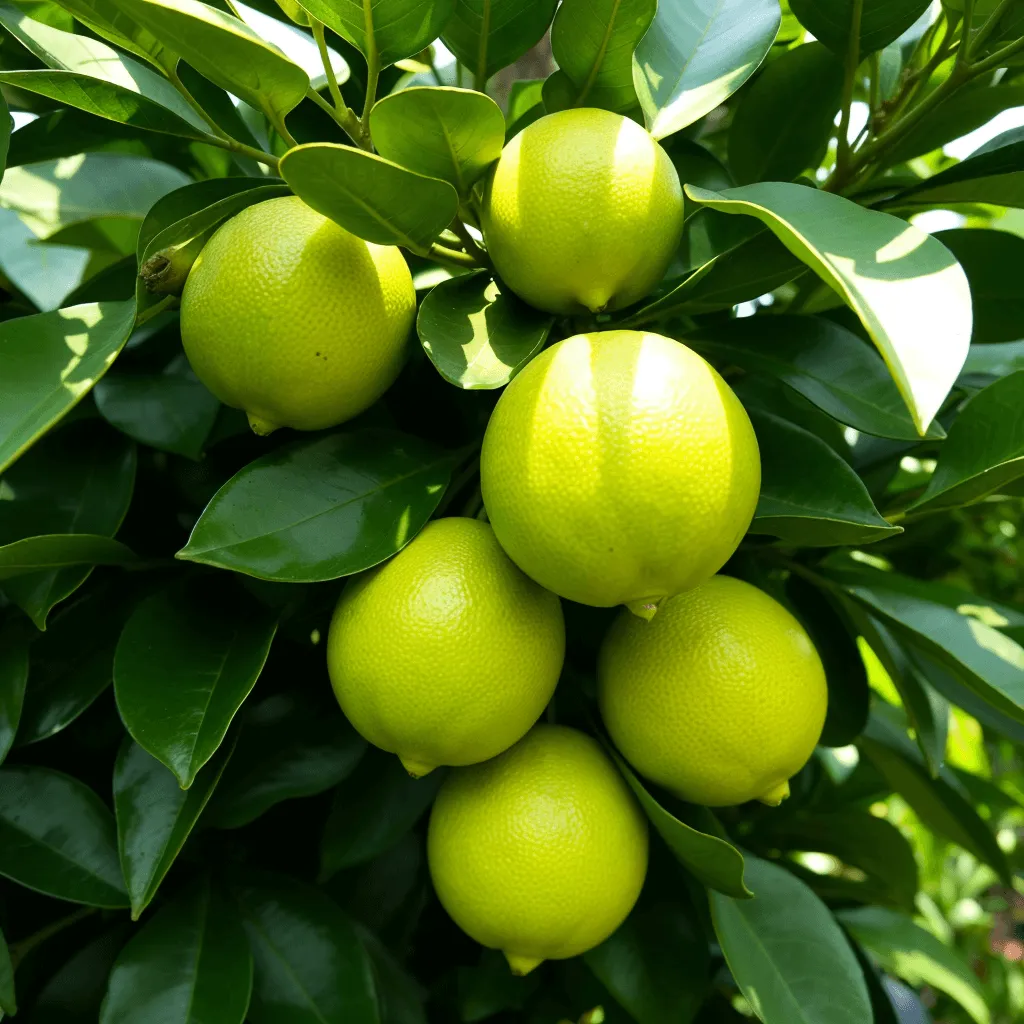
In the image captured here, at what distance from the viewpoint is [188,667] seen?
60cm

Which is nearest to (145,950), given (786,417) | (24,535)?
(24,535)

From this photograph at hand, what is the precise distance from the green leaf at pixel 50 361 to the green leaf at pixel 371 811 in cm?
40

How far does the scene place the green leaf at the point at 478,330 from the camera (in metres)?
0.52

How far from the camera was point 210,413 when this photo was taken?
0.67 m

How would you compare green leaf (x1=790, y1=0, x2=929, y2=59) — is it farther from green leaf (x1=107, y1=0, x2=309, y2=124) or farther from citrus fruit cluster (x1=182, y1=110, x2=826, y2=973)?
green leaf (x1=107, y1=0, x2=309, y2=124)

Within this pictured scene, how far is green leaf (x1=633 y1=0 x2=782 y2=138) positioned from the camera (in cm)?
62

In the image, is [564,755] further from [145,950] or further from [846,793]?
→ [846,793]

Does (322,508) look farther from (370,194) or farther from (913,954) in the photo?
(913,954)

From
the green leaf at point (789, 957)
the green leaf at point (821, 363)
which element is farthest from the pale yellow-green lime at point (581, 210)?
the green leaf at point (789, 957)

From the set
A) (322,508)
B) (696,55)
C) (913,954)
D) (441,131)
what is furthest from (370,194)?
(913,954)

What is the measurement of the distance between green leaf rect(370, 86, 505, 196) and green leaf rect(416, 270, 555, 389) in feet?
Answer: 0.23

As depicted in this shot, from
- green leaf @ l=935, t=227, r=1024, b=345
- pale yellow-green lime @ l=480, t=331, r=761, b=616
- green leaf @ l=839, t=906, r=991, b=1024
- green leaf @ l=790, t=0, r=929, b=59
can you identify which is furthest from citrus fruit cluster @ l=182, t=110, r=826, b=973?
green leaf @ l=839, t=906, r=991, b=1024

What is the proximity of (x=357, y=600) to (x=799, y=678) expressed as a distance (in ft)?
0.97

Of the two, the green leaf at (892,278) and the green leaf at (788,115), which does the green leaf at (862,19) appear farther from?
the green leaf at (892,278)
